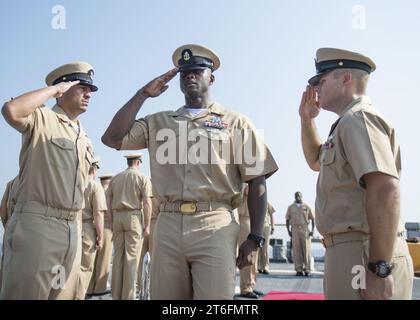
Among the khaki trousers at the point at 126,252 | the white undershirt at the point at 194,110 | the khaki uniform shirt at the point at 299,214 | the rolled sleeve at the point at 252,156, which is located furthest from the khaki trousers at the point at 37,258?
the khaki uniform shirt at the point at 299,214

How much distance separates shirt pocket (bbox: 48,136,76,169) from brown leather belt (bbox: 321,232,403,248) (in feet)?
6.65

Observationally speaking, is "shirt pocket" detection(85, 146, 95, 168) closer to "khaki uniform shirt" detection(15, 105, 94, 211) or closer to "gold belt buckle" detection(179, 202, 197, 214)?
"khaki uniform shirt" detection(15, 105, 94, 211)

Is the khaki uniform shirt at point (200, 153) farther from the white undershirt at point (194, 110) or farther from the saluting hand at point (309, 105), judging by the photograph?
the saluting hand at point (309, 105)

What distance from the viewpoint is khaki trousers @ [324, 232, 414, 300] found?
92.8 inches

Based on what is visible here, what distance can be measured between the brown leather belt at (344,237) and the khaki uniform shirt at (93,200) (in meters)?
4.95

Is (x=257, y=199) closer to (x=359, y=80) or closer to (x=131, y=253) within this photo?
(x=359, y=80)

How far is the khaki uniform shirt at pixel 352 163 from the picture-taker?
233cm

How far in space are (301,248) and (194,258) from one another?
937 centimetres

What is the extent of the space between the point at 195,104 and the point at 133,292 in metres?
4.63

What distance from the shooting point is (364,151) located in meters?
2.35

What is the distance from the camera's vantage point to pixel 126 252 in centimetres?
729

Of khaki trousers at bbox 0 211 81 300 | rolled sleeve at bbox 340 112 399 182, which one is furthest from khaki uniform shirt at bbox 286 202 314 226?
rolled sleeve at bbox 340 112 399 182

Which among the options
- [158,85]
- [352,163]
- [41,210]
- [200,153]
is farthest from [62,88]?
[352,163]
